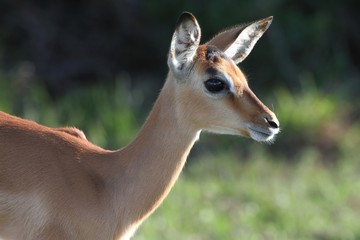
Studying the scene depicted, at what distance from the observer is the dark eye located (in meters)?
6.62

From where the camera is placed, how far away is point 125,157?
271 inches

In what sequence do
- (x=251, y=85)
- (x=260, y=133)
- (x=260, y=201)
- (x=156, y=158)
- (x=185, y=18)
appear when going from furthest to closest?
(x=251, y=85) → (x=260, y=201) → (x=156, y=158) → (x=260, y=133) → (x=185, y=18)

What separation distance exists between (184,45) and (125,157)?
81 cm

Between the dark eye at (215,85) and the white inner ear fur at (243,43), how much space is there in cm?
46

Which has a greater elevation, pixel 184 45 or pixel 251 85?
pixel 184 45

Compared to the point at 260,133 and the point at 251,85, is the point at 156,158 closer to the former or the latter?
the point at 260,133

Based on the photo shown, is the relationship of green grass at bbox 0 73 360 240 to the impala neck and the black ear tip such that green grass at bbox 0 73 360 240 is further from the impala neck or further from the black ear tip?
the black ear tip

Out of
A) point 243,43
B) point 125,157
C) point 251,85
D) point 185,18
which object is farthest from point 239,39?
point 251,85

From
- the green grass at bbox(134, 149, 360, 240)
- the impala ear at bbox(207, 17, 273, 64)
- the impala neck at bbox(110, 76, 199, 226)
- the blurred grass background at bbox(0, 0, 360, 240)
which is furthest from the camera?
the blurred grass background at bbox(0, 0, 360, 240)

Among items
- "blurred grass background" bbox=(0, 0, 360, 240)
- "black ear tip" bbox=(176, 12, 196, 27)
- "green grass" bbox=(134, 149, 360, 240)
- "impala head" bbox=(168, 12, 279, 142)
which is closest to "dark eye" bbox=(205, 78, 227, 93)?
"impala head" bbox=(168, 12, 279, 142)

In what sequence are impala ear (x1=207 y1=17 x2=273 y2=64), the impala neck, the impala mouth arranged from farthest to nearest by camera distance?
impala ear (x1=207 y1=17 x2=273 y2=64) → the impala neck → the impala mouth

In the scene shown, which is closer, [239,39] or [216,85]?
[216,85]

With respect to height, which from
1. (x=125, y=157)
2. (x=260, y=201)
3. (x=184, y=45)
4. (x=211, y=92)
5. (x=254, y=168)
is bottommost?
(x=254, y=168)

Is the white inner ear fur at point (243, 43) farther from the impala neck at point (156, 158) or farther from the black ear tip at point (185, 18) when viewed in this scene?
the black ear tip at point (185, 18)
